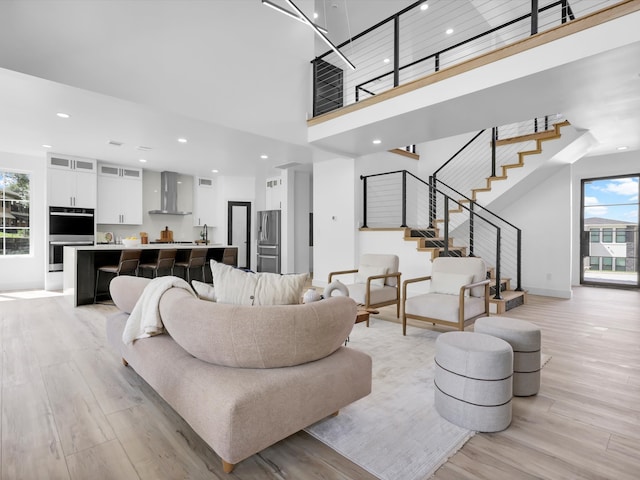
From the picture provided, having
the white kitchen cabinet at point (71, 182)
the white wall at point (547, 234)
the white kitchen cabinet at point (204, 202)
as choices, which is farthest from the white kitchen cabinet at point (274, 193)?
the white wall at point (547, 234)

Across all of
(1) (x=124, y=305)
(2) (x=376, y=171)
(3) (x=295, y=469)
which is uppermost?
(2) (x=376, y=171)

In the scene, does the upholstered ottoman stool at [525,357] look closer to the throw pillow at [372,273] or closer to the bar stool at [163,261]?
the throw pillow at [372,273]

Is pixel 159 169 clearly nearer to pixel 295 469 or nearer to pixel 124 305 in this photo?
pixel 124 305

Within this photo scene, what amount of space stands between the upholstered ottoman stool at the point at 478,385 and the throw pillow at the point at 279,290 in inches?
39.1

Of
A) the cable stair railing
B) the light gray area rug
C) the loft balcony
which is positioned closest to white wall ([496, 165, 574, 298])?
the cable stair railing

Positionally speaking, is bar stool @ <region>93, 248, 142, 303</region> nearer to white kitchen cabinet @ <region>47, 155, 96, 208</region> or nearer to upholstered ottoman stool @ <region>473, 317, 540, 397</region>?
white kitchen cabinet @ <region>47, 155, 96, 208</region>

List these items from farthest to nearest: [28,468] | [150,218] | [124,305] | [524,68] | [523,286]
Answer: [150,218]
[523,286]
[524,68]
[124,305]
[28,468]

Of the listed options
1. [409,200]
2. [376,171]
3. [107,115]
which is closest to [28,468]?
[107,115]

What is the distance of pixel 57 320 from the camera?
14.8 feet

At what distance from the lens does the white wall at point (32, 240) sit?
22.6 ft

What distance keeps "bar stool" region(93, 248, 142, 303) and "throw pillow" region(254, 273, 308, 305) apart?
170 inches

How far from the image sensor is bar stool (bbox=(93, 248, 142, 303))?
17.7ft

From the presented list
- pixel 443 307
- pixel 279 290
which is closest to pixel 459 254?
pixel 443 307

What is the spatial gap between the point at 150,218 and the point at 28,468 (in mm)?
7772
